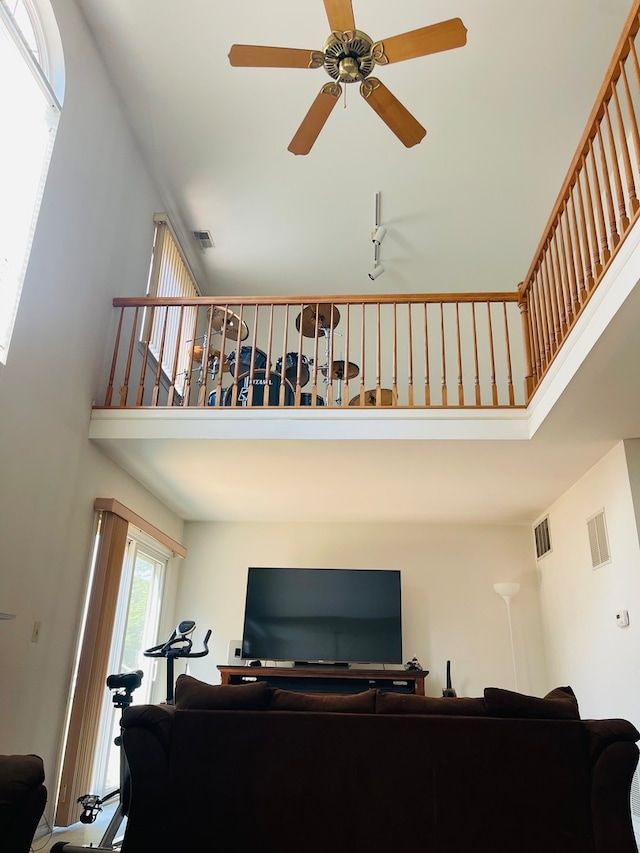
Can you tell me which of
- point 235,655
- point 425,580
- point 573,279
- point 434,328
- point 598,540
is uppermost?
point 434,328

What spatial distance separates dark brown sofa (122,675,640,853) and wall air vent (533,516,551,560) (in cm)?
377

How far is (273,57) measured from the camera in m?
3.29

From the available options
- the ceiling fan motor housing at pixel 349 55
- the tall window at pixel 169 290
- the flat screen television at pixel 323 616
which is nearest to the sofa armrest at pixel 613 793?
the ceiling fan motor housing at pixel 349 55

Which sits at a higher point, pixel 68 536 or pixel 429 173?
pixel 429 173

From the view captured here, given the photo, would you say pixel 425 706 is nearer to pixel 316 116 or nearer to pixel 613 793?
pixel 613 793

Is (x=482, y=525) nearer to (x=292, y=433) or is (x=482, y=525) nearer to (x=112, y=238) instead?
(x=292, y=433)

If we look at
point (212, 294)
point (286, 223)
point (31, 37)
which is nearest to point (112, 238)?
point (31, 37)

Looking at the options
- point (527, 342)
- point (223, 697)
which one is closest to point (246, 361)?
point (527, 342)

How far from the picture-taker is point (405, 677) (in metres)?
5.92

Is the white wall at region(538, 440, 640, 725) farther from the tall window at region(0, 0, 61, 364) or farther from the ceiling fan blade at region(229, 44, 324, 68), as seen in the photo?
the tall window at region(0, 0, 61, 364)

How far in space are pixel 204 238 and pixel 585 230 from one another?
14.5ft

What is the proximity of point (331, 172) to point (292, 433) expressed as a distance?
9.25ft

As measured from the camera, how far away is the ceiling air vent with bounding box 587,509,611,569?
16.0 feet

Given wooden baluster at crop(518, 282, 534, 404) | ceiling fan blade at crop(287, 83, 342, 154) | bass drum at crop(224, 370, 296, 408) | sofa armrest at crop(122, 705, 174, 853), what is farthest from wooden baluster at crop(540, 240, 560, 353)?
sofa armrest at crop(122, 705, 174, 853)
